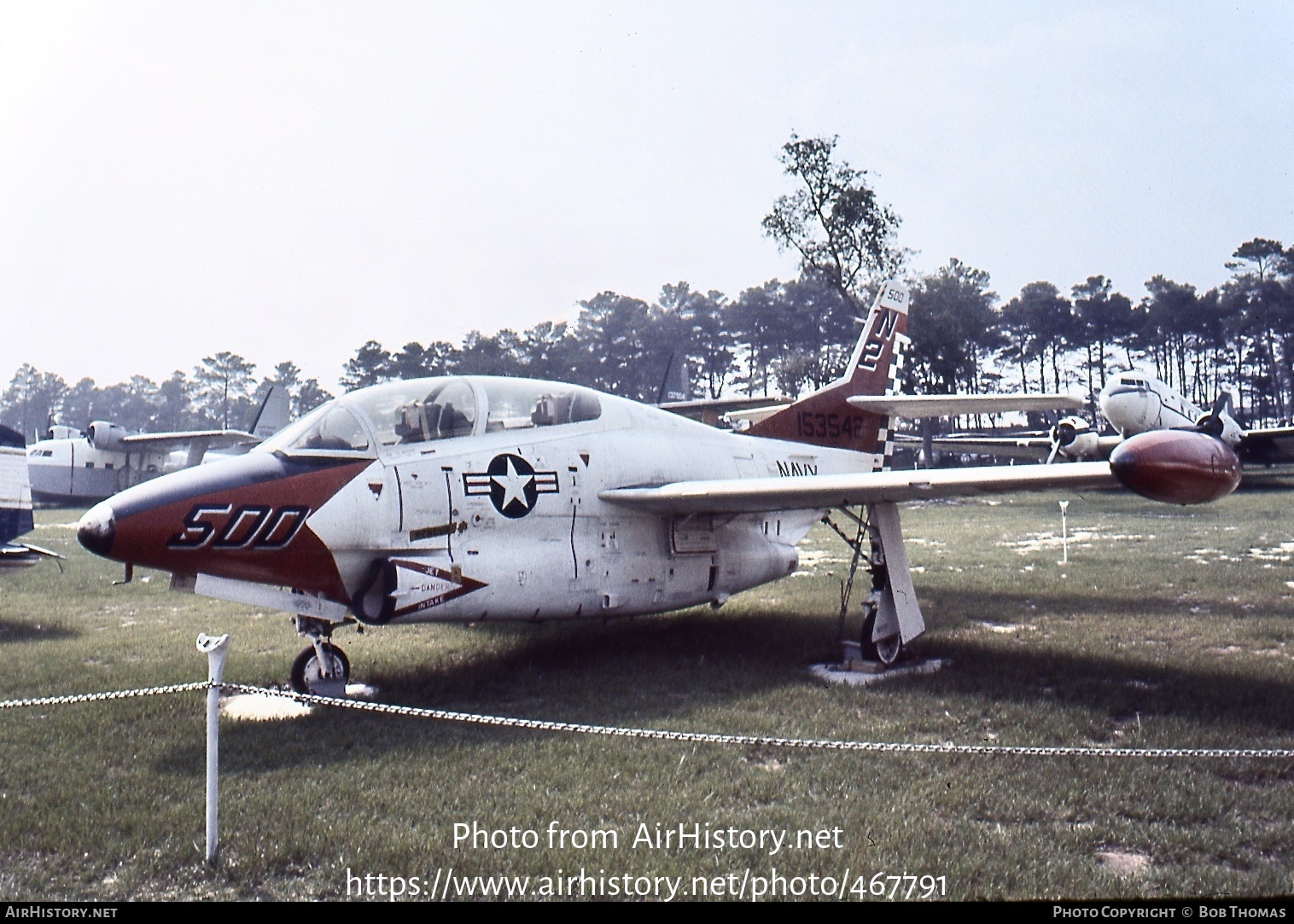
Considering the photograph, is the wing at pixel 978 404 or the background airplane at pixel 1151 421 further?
the background airplane at pixel 1151 421

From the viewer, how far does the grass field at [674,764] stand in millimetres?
3906

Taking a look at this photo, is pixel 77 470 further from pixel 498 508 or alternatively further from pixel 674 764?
pixel 674 764

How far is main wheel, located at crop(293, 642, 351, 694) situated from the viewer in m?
6.71

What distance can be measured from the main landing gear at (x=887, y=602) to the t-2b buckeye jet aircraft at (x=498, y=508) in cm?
2

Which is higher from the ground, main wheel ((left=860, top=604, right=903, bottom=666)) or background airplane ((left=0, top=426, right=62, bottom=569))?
background airplane ((left=0, top=426, right=62, bottom=569))

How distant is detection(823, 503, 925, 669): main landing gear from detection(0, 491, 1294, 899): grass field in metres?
0.49

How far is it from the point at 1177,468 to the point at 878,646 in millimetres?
3093

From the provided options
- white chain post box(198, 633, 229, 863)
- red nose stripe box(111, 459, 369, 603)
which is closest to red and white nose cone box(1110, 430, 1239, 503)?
white chain post box(198, 633, 229, 863)

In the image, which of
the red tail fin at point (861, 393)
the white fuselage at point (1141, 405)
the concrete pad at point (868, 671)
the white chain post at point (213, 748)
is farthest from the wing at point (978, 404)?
the white fuselage at point (1141, 405)

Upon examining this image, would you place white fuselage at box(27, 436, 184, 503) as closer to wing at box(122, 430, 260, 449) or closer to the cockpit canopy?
wing at box(122, 430, 260, 449)

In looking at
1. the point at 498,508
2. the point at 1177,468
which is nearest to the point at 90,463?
the point at 498,508

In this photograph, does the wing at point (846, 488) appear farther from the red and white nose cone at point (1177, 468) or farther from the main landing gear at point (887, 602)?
the red and white nose cone at point (1177, 468)

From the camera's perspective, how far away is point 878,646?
7.84 m

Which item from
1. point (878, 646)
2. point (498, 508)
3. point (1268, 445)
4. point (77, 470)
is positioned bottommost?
point (878, 646)
